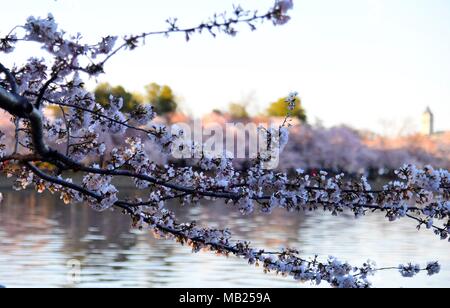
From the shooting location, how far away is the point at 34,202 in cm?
3288

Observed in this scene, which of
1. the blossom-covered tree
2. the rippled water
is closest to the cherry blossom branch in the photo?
the blossom-covered tree

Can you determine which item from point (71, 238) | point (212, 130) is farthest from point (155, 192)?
point (212, 130)

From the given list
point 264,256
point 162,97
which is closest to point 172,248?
point 264,256

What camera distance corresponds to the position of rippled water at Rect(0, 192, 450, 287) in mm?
14625

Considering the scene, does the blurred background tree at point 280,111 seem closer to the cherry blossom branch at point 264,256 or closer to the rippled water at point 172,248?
the rippled water at point 172,248

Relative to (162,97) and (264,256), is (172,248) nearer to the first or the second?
(264,256)

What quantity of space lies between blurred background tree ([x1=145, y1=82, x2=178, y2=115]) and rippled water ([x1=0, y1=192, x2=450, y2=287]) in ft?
143

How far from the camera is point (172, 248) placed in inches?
740

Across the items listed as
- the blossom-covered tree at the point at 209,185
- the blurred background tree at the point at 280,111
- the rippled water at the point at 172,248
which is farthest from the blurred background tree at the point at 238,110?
the blossom-covered tree at the point at 209,185

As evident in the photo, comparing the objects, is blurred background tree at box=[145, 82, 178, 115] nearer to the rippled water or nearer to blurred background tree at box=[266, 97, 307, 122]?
blurred background tree at box=[266, 97, 307, 122]

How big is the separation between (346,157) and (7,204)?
→ 42.9m

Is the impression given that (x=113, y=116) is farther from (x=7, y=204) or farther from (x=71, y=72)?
(x=7, y=204)
